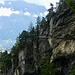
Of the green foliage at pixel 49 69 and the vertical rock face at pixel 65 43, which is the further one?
the green foliage at pixel 49 69

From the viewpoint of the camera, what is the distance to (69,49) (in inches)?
3802

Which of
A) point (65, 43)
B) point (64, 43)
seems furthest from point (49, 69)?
point (65, 43)

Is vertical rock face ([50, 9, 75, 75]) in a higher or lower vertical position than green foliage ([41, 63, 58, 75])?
higher

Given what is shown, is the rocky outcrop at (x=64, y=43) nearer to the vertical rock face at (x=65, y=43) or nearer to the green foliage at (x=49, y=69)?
the vertical rock face at (x=65, y=43)

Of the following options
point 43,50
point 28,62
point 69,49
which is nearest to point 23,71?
point 28,62

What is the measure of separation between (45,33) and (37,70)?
14.2 m

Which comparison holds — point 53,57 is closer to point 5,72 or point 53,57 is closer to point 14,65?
point 14,65

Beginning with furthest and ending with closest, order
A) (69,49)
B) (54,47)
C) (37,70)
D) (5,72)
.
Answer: (5,72) < (37,70) < (54,47) < (69,49)

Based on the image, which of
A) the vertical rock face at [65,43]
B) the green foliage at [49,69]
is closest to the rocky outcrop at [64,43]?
the vertical rock face at [65,43]

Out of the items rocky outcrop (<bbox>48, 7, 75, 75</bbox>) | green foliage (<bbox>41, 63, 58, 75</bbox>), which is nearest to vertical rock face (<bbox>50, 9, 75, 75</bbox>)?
rocky outcrop (<bbox>48, 7, 75, 75</bbox>)

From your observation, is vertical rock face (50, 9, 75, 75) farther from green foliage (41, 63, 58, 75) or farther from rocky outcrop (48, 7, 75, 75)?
green foliage (41, 63, 58, 75)

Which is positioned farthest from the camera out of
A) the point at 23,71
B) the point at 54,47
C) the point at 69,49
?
the point at 23,71

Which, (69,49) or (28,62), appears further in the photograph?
(28,62)

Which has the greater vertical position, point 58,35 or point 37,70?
point 58,35
